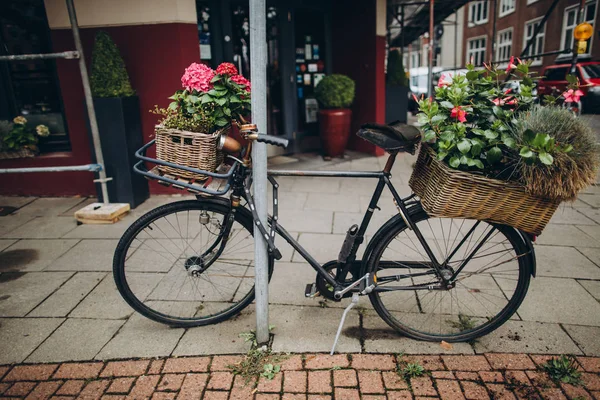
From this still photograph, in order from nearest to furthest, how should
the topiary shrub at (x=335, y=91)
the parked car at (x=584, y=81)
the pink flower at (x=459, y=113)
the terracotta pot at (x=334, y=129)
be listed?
the pink flower at (x=459, y=113), the topiary shrub at (x=335, y=91), the terracotta pot at (x=334, y=129), the parked car at (x=584, y=81)

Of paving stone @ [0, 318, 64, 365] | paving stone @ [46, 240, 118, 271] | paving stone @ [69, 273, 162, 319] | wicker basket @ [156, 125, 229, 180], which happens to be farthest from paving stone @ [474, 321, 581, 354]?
paving stone @ [46, 240, 118, 271]

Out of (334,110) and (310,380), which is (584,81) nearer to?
(334,110)

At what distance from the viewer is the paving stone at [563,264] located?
137 inches

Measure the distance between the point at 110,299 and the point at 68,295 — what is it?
0.35 m

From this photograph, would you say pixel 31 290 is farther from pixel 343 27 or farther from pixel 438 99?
pixel 343 27

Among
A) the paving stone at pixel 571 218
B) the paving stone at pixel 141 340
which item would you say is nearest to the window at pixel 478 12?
the paving stone at pixel 571 218

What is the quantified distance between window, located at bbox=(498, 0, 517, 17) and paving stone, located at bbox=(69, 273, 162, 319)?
28.7 meters

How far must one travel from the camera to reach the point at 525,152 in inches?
77.9

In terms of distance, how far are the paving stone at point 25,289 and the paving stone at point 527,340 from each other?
10.1ft

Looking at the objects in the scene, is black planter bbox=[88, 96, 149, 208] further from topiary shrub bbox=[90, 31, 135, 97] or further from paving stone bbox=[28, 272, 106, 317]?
paving stone bbox=[28, 272, 106, 317]

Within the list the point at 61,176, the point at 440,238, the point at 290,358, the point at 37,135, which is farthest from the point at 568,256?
the point at 37,135

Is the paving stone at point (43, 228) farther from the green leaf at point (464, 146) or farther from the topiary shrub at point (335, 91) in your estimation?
the topiary shrub at point (335, 91)

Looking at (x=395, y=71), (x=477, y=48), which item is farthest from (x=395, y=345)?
(x=477, y=48)

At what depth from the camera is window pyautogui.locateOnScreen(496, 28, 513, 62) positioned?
26.9 meters
